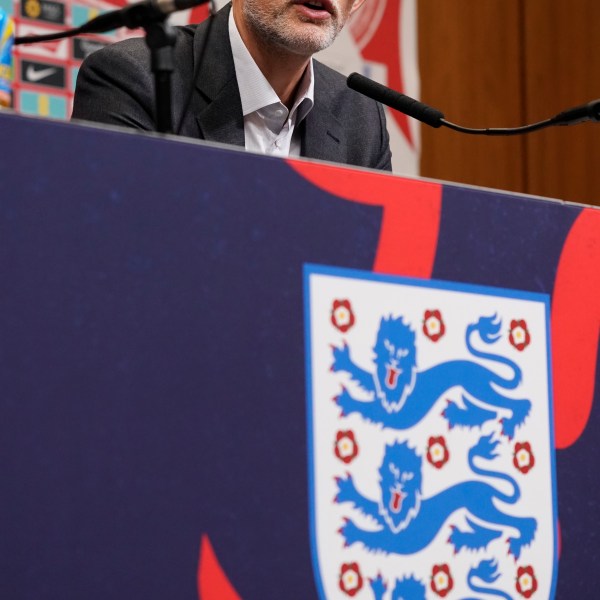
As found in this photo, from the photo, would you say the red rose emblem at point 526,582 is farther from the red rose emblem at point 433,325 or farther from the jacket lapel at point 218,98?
the jacket lapel at point 218,98

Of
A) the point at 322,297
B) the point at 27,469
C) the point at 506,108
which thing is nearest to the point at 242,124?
the point at 322,297

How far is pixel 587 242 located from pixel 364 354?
0.27 meters

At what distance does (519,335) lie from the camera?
35.3 inches

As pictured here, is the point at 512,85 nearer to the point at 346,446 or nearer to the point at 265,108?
the point at 265,108

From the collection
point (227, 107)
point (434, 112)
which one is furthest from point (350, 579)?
point (227, 107)

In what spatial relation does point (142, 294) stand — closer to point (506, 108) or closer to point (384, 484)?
point (384, 484)

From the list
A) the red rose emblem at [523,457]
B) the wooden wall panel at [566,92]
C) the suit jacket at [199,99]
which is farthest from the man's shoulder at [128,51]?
the wooden wall panel at [566,92]

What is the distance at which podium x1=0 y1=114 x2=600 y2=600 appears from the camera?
68cm

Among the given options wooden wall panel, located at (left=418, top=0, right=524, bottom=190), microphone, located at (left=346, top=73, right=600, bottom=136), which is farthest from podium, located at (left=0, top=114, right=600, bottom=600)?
wooden wall panel, located at (left=418, top=0, right=524, bottom=190)

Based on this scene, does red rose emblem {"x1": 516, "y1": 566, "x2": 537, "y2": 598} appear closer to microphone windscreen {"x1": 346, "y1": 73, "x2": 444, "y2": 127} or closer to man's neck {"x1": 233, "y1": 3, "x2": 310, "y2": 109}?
microphone windscreen {"x1": 346, "y1": 73, "x2": 444, "y2": 127}

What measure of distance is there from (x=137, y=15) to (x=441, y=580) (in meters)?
0.51

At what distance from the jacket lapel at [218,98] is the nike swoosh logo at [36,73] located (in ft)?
1.42

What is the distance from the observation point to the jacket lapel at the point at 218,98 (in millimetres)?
1477

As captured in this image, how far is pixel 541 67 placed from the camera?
2689 millimetres
